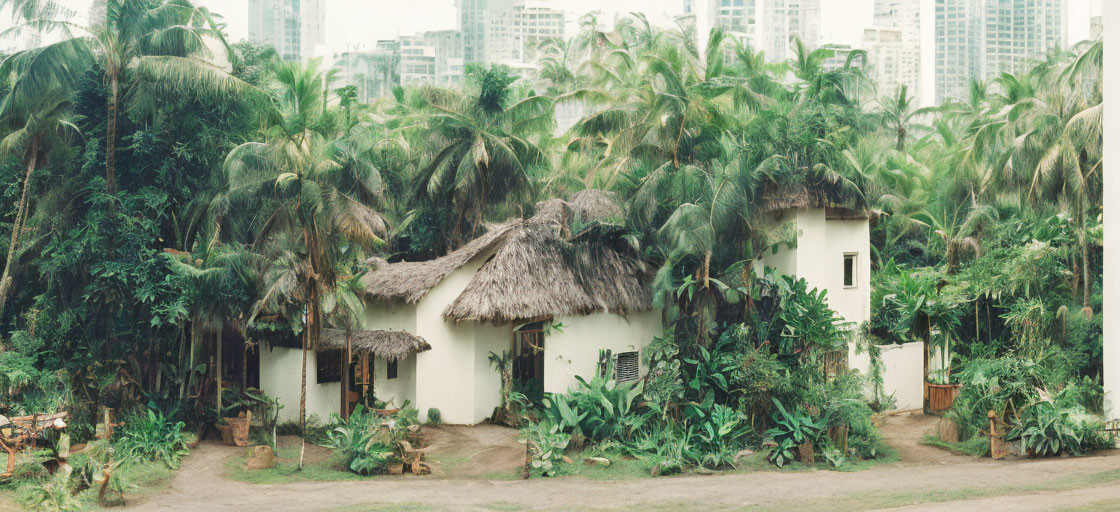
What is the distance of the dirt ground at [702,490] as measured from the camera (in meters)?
11.3

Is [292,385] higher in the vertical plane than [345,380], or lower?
lower

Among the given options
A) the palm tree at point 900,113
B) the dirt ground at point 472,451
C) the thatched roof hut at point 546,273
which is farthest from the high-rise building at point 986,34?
the dirt ground at point 472,451

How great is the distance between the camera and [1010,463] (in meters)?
13.8

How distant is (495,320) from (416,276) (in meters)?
2.04

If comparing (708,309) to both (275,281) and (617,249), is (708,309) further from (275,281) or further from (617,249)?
(275,281)

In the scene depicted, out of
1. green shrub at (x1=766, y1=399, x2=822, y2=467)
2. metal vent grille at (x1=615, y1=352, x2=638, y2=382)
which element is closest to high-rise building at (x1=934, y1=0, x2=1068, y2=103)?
metal vent grille at (x1=615, y1=352, x2=638, y2=382)

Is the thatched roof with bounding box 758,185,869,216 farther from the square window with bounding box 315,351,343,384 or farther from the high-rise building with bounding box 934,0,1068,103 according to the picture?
the high-rise building with bounding box 934,0,1068,103

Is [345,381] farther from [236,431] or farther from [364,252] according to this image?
[364,252]

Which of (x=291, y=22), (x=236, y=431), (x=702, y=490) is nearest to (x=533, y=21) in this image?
(x=291, y=22)

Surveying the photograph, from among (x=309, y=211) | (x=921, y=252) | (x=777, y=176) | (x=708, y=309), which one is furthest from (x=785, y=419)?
(x=921, y=252)

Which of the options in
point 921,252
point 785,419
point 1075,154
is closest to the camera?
point 785,419

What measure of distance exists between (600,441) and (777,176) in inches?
209

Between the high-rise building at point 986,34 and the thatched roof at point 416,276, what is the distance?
40043 mm

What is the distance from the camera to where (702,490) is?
12.2m
